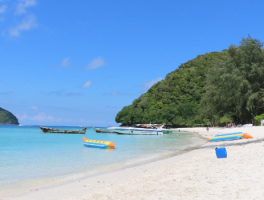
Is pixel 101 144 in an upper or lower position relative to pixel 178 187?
upper

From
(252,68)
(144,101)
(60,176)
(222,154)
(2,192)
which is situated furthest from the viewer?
(144,101)

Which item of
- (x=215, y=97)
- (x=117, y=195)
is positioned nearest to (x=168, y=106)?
(x=215, y=97)

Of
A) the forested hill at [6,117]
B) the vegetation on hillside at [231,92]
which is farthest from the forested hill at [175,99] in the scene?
the forested hill at [6,117]

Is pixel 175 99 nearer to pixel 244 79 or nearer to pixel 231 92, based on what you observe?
pixel 231 92

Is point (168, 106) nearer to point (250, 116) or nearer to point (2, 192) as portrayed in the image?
point (250, 116)

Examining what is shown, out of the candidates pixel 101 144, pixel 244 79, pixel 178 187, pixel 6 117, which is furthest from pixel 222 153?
pixel 6 117

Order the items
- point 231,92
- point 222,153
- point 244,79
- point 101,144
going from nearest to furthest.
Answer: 1. point 222,153
2. point 101,144
3. point 244,79
4. point 231,92

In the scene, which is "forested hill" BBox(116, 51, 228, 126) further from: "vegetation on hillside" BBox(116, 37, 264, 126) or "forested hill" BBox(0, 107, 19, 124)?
"forested hill" BBox(0, 107, 19, 124)

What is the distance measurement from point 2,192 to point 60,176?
2.61 metres

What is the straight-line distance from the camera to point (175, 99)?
290 feet

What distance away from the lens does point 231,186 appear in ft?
20.1

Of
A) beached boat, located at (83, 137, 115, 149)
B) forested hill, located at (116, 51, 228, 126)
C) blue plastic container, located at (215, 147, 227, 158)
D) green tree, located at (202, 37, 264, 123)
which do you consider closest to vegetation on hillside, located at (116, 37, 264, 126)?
green tree, located at (202, 37, 264, 123)

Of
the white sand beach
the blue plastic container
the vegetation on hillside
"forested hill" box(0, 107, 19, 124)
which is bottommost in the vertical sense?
the white sand beach

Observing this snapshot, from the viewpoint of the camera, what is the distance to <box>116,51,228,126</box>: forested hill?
7825 centimetres
